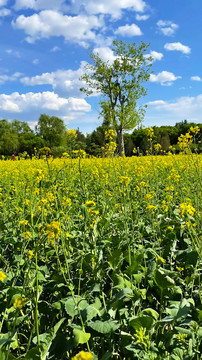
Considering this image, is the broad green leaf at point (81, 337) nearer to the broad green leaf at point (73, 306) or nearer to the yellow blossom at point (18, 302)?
the broad green leaf at point (73, 306)

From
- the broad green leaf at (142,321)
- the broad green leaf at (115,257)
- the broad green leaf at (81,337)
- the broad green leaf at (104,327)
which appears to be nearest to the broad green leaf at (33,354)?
the broad green leaf at (81,337)

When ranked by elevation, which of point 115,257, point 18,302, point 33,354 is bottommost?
point 33,354

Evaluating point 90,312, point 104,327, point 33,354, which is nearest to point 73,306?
point 90,312

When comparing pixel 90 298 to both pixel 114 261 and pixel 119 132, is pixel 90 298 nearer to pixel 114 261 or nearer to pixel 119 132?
pixel 114 261

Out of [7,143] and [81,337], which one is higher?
[7,143]

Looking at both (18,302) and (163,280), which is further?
(163,280)

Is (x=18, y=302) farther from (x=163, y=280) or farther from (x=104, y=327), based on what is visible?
(x=163, y=280)

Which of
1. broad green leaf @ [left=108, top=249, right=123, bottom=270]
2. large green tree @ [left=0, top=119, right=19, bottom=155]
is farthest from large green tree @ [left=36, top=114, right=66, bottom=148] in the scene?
broad green leaf @ [left=108, top=249, right=123, bottom=270]

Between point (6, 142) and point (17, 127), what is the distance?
26358 millimetres

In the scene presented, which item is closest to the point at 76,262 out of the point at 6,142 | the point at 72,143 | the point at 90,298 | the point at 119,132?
the point at 90,298

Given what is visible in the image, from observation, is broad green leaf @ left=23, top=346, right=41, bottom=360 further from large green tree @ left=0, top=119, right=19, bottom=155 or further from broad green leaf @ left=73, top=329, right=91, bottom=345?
large green tree @ left=0, top=119, right=19, bottom=155

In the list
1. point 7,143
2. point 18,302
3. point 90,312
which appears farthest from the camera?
point 7,143

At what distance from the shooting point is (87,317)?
1.53 meters

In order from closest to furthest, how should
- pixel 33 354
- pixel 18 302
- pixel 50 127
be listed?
pixel 18 302 < pixel 33 354 < pixel 50 127
